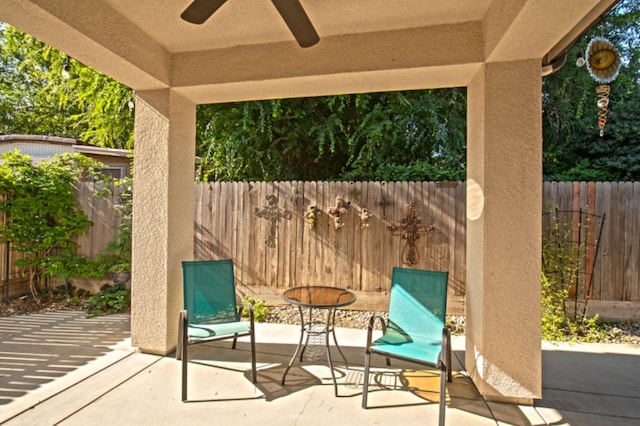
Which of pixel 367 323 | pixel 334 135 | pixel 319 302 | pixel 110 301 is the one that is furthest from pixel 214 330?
pixel 334 135

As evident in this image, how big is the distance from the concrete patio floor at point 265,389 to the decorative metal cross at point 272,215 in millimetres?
1532

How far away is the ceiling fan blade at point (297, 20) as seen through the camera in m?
1.88

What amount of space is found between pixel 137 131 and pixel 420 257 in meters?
3.57

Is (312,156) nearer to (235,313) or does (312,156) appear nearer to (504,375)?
(235,313)

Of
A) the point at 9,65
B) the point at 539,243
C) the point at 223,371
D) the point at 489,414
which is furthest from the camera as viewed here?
the point at 9,65

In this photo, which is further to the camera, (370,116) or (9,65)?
(9,65)

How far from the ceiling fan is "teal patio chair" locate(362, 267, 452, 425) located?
1.99 metres

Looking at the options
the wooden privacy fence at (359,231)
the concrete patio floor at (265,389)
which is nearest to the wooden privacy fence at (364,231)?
the wooden privacy fence at (359,231)

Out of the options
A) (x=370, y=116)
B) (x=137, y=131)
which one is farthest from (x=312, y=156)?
(x=137, y=131)

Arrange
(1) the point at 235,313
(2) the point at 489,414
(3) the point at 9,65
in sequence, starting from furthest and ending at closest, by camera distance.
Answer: (3) the point at 9,65 → (1) the point at 235,313 → (2) the point at 489,414

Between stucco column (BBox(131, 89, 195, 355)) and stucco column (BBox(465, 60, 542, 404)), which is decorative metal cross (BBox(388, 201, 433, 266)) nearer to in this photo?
stucco column (BBox(465, 60, 542, 404))

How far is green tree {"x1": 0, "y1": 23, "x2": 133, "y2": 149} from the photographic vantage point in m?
7.29

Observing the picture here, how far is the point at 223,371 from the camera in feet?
9.50

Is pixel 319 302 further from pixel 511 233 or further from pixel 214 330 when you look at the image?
pixel 511 233
